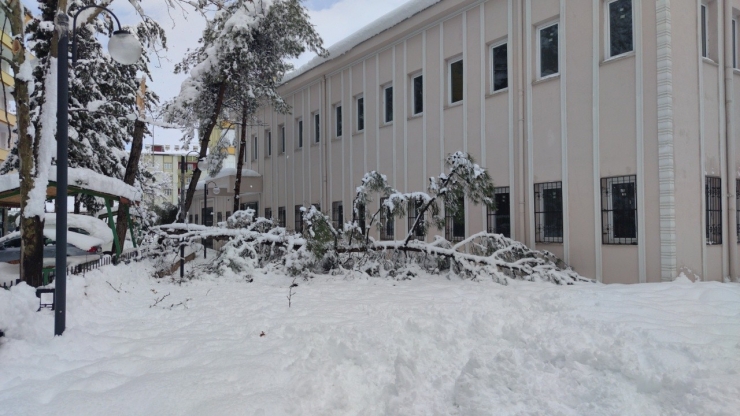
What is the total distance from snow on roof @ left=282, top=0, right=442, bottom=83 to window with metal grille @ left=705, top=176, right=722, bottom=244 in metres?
7.54

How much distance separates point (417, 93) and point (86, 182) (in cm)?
878

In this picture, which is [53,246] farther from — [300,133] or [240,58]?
[300,133]

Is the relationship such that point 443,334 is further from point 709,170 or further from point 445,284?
point 709,170

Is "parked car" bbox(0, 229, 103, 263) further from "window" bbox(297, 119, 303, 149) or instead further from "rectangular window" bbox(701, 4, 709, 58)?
"rectangular window" bbox(701, 4, 709, 58)

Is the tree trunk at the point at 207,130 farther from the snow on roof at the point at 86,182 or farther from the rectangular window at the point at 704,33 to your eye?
the rectangular window at the point at 704,33

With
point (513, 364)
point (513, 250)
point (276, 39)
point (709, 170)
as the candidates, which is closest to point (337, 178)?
point (276, 39)

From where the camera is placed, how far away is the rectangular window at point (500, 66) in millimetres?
12188

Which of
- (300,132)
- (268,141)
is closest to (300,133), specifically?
(300,132)

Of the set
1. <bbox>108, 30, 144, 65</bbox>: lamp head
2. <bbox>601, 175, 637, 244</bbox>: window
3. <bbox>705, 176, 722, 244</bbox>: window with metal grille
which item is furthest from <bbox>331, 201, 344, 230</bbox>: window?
<bbox>108, 30, 144, 65</bbox>: lamp head

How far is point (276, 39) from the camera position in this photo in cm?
1698

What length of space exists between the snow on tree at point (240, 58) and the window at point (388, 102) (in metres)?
3.04

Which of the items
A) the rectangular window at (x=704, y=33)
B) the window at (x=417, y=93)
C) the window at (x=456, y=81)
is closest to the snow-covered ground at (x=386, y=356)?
the rectangular window at (x=704, y=33)

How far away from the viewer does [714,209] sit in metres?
9.98

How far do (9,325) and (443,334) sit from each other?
436 centimetres
